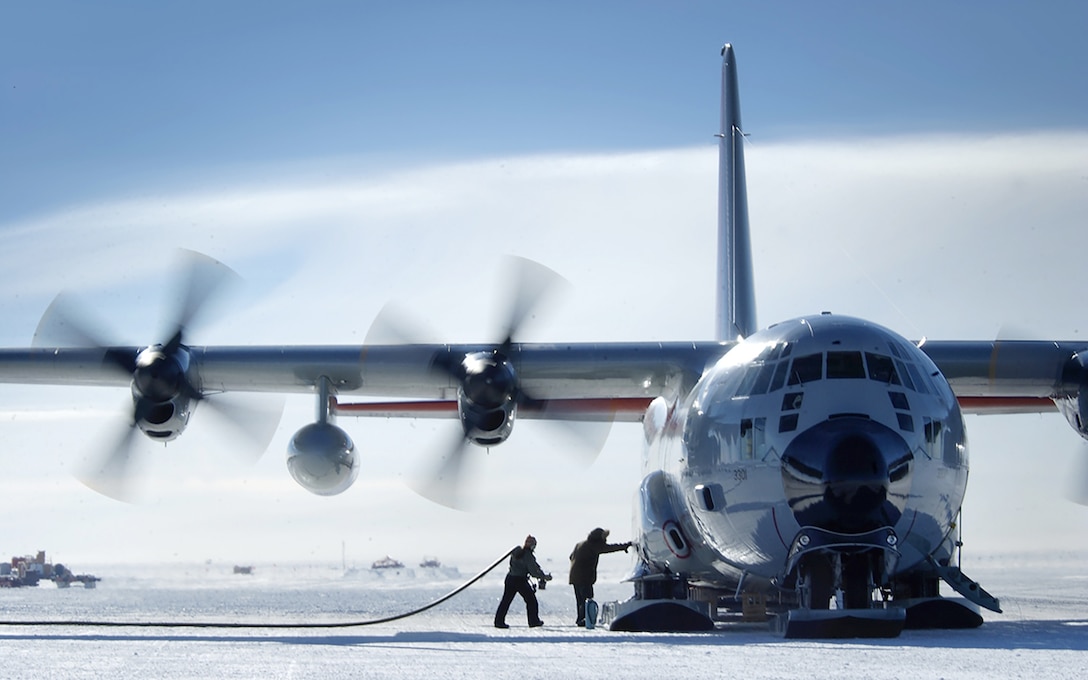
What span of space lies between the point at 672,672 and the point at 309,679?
2612 mm

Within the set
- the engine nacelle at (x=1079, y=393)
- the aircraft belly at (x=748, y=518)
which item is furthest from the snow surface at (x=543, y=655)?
the engine nacelle at (x=1079, y=393)

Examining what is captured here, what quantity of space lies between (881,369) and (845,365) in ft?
1.36

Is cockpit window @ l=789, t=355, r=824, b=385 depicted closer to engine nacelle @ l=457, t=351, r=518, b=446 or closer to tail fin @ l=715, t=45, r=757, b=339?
engine nacelle @ l=457, t=351, r=518, b=446

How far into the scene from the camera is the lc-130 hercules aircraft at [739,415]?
1411cm

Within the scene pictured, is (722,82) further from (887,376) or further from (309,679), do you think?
(309,679)

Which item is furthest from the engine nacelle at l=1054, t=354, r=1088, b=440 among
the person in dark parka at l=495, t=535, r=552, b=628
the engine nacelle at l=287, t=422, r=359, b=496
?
the engine nacelle at l=287, t=422, r=359, b=496

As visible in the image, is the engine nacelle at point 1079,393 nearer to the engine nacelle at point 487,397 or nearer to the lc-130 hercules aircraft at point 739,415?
the lc-130 hercules aircraft at point 739,415

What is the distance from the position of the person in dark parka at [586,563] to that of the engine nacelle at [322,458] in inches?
161

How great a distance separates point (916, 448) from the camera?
14484 mm

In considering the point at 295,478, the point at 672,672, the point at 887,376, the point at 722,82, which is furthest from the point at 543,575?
the point at 722,82

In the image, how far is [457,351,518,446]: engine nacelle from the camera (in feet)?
64.4

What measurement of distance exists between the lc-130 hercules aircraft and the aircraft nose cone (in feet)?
0.08

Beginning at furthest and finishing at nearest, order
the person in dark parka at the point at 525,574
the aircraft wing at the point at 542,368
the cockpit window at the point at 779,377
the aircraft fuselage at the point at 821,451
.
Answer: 1. the aircraft wing at the point at 542,368
2. the person in dark parka at the point at 525,574
3. the cockpit window at the point at 779,377
4. the aircraft fuselage at the point at 821,451

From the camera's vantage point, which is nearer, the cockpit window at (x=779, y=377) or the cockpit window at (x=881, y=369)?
the cockpit window at (x=881, y=369)
